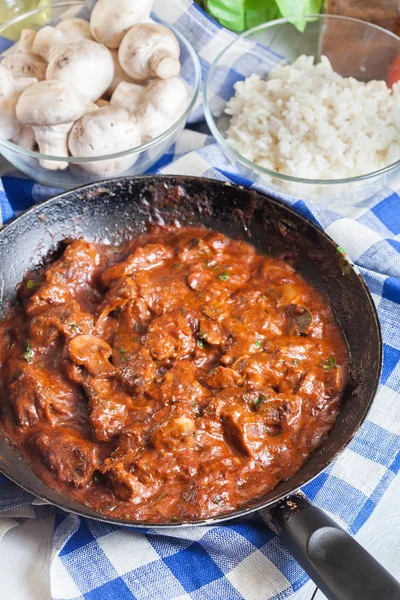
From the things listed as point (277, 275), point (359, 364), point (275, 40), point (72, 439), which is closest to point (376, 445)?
point (359, 364)

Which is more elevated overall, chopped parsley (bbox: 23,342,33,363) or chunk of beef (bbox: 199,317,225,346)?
chopped parsley (bbox: 23,342,33,363)

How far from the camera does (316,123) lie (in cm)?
410

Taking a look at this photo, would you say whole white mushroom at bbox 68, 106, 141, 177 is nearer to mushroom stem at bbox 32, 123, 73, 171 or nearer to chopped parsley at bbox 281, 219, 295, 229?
mushroom stem at bbox 32, 123, 73, 171

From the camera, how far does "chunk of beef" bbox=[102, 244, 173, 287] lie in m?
3.33

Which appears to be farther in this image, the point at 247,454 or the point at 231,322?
the point at 231,322

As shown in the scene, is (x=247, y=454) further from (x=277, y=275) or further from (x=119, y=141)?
(x=119, y=141)

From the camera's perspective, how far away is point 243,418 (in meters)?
2.76

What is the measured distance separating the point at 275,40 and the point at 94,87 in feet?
4.43

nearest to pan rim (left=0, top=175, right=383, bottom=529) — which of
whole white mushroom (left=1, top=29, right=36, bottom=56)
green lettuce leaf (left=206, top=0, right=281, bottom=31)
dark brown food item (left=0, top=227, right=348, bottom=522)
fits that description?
dark brown food item (left=0, top=227, right=348, bottom=522)

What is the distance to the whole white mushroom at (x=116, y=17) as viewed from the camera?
398 cm

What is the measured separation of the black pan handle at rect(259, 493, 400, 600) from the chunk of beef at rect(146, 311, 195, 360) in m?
0.75

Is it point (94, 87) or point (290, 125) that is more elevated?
point (94, 87)

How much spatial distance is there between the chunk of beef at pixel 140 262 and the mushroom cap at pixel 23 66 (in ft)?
4.58

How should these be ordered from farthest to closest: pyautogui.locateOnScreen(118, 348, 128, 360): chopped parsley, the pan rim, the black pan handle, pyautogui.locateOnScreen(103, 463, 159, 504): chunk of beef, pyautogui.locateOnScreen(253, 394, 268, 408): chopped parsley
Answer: pyautogui.locateOnScreen(118, 348, 128, 360): chopped parsley
pyautogui.locateOnScreen(253, 394, 268, 408): chopped parsley
pyautogui.locateOnScreen(103, 463, 159, 504): chunk of beef
the pan rim
the black pan handle
